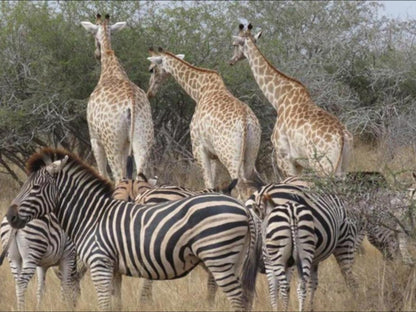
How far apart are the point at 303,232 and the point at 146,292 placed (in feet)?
4.61

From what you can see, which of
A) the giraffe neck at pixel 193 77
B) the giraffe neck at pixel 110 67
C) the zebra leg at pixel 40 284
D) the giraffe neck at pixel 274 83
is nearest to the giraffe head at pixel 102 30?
the giraffe neck at pixel 110 67

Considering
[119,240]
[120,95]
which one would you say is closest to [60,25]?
[120,95]

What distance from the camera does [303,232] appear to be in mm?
6508

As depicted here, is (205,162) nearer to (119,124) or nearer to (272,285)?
(119,124)

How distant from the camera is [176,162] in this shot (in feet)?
43.1

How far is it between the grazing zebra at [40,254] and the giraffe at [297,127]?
250cm

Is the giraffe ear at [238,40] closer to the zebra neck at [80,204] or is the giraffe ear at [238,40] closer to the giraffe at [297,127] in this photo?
the giraffe at [297,127]

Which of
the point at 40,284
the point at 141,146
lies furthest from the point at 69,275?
the point at 141,146

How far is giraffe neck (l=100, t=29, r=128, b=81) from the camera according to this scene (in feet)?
39.1

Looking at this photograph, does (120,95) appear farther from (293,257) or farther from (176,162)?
(293,257)

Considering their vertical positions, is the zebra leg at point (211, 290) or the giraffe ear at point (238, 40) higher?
the giraffe ear at point (238, 40)

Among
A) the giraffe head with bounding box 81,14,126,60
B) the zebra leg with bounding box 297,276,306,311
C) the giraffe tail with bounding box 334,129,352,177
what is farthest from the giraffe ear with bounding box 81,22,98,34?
the zebra leg with bounding box 297,276,306,311

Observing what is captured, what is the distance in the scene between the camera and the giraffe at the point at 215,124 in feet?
34.4

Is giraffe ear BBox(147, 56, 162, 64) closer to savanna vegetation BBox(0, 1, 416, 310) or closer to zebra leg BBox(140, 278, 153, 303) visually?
savanna vegetation BBox(0, 1, 416, 310)
